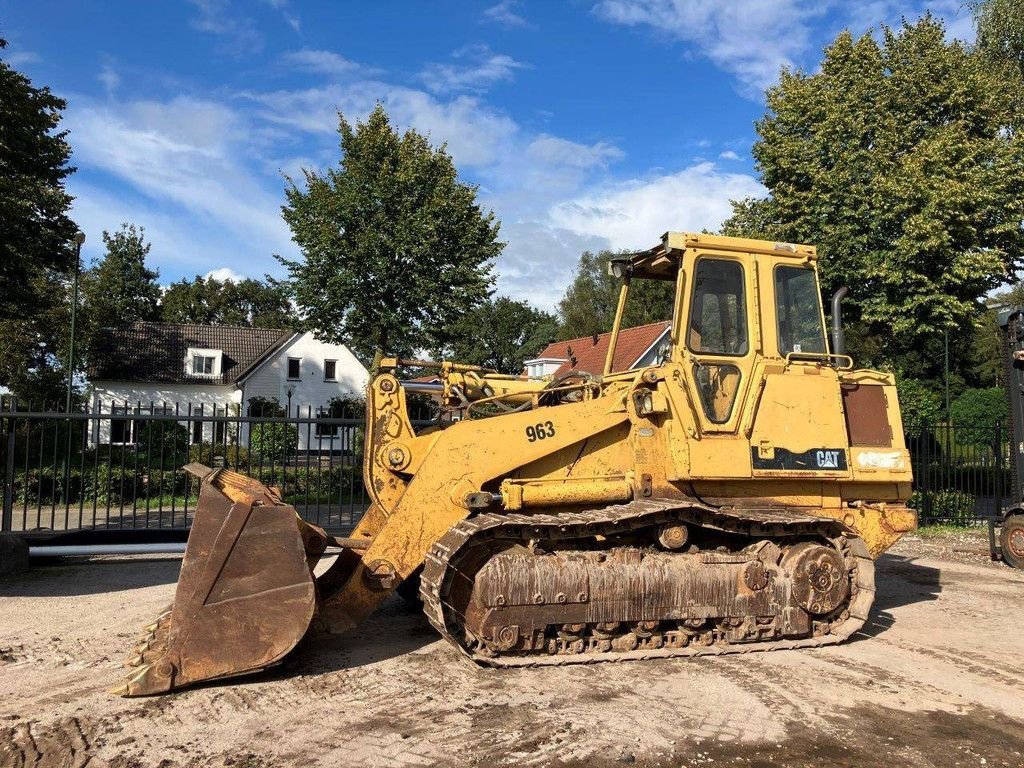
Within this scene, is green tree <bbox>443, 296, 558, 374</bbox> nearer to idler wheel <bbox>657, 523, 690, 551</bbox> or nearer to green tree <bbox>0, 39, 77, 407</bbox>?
green tree <bbox>0, 39, 77, 407</bbox>

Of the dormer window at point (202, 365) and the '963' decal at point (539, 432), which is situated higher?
the dormer window at point (202, 365)

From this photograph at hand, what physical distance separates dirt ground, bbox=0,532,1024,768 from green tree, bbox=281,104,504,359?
46.1 feet

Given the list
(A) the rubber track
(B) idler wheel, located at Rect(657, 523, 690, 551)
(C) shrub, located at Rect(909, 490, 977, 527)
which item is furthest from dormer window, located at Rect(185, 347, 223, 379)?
(B) idler wheel, located at Rect(657, 523, 690, 551)

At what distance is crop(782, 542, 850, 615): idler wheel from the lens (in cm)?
609

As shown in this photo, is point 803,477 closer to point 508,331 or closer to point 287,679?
point 287,679

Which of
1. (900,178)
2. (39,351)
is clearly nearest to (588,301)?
(39,351)

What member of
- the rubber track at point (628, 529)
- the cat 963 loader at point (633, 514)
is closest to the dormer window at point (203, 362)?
the cat 963 loader at point (633, 514)

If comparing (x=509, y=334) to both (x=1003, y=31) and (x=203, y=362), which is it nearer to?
(x=203, y=362)

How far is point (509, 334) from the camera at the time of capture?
68.6 metres

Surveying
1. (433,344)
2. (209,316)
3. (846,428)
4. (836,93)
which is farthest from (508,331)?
(846,428)

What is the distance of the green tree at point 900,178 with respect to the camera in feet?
53.1

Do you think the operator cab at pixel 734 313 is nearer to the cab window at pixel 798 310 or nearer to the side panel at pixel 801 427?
the cab window at pixel 798 310

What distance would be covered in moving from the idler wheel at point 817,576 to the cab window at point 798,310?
5.41 feet

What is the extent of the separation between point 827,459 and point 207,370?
38.2 metres
